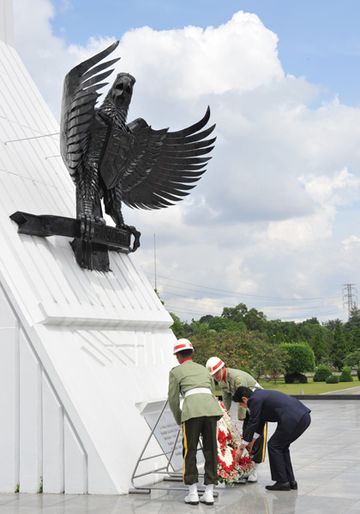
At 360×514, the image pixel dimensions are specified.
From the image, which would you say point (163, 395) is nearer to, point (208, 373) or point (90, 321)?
point (90, 321)

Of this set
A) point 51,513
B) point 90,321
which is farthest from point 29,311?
point 51,513

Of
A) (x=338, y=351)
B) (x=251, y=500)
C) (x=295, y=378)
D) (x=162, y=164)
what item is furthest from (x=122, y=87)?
(x=338, y=351)

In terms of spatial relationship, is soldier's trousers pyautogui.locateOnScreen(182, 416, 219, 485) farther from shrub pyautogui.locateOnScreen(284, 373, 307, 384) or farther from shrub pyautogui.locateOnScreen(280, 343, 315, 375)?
shrub pyautogui.locateOnScreen(284, 373, 307, 384)

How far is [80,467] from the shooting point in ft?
25.6

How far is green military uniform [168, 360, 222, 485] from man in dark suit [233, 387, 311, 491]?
0.63 metres

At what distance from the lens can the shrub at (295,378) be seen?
110 ft

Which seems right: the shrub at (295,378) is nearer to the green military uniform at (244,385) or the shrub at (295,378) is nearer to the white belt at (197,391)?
the green military uniform at (244,385)

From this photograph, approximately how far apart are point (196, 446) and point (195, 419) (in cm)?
27

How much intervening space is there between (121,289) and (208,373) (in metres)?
3.27

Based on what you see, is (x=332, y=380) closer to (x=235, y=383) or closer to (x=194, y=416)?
(x=235, y=383)

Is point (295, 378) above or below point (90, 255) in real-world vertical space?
below

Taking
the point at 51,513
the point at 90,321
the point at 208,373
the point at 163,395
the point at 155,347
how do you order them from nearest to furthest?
the point at 51,513 < the point at 208,373 < the point at 90,321 < the point at 163,395 < the point at 155,347

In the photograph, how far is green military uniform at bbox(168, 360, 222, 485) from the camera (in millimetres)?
7211

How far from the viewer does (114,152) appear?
10.2 m
